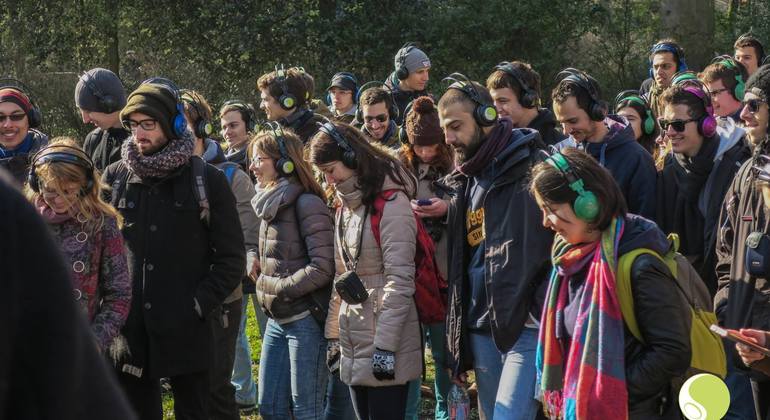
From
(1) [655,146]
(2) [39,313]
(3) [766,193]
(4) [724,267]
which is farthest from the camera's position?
(1) [655,146]

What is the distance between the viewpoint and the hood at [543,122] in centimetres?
683

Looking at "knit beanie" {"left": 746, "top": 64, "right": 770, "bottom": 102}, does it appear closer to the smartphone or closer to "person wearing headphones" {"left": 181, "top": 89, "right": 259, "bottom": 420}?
the smartphone

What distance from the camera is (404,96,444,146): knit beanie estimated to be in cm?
665

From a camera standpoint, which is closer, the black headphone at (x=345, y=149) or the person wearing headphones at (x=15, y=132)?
the black headphone at (x=345, y=149)

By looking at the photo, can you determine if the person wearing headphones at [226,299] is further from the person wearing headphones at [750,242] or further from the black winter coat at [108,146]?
the person wearing headphones at [750,242]

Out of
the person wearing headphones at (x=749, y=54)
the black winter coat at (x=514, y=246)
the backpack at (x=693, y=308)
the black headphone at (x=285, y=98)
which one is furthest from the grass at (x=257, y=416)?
the person wearing headphones at (x=749, y=54)

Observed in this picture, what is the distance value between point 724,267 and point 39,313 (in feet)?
14.9

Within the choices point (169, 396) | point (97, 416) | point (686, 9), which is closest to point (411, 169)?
point (169, 396)

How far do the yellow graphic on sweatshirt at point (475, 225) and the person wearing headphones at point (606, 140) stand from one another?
0.98 meters

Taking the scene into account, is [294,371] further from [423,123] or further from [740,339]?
[740,339]

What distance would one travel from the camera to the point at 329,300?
20.3 ft

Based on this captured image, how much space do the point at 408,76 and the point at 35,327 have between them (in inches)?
328

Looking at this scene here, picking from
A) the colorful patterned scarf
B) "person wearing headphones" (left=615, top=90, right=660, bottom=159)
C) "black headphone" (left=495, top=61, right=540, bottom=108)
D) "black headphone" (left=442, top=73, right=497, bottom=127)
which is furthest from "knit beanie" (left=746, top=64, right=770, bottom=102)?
"person wearing headphones" (left=615, top=90, right=660, bottom=159)

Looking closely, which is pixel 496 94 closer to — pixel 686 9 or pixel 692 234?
pixel 692 234
